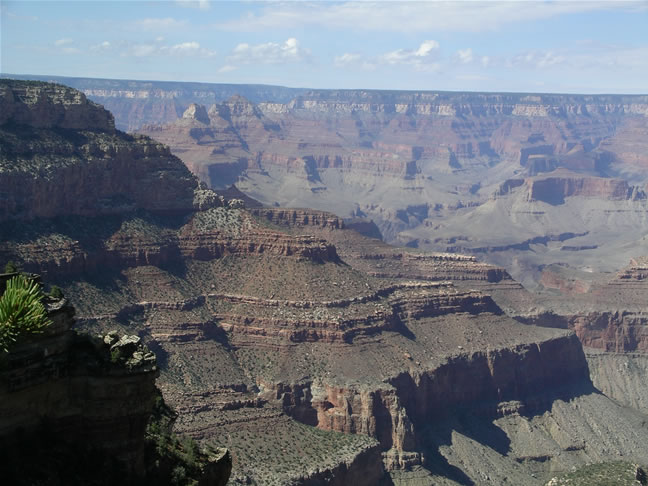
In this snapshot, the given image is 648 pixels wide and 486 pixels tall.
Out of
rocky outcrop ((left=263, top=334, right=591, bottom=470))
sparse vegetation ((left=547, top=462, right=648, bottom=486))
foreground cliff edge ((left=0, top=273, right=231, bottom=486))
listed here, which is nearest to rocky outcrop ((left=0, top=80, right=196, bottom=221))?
rocky outcrop ((left=263, top=334, right=591, bottom=470))

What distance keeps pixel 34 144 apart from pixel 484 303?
184 ft

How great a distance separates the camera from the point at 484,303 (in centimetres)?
11412

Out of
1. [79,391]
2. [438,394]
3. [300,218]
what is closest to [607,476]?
[438,394]

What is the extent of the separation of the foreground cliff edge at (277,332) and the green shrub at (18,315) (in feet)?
134

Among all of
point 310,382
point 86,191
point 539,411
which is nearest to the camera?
point 310,382

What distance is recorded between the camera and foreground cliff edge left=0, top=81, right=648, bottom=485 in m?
78.8

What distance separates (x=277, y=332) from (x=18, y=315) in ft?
212

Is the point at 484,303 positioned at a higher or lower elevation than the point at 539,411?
higher

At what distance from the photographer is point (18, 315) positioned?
26516mm

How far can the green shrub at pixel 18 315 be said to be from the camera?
2633 cm

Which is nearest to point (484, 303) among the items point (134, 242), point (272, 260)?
point (272, 260)

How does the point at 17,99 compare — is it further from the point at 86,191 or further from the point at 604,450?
the point at 604,450

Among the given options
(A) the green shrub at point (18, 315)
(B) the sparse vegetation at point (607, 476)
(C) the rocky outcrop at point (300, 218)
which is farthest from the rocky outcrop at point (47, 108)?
(A) the green shrub at point (18, 315)

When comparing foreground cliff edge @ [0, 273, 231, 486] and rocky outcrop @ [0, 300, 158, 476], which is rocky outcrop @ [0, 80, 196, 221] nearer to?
foreground cliff edge @ [0, 273, 231, 486]
